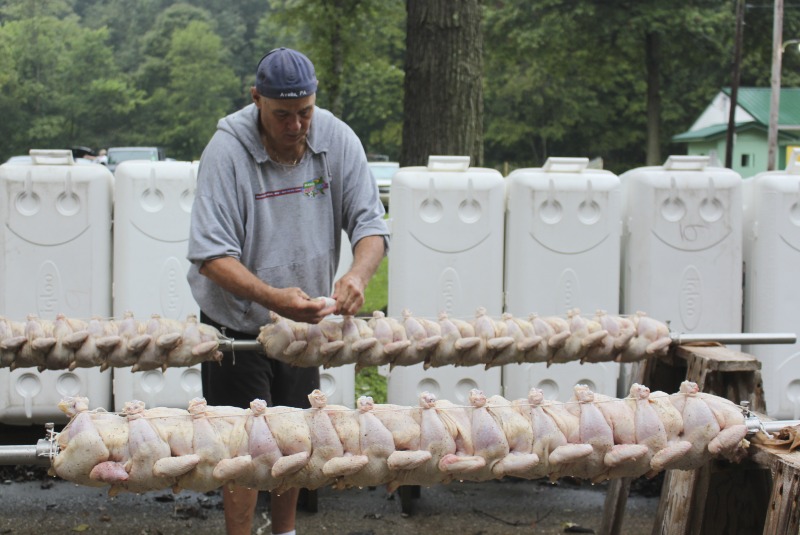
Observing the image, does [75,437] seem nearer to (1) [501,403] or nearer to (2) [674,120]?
(1) [501,403]

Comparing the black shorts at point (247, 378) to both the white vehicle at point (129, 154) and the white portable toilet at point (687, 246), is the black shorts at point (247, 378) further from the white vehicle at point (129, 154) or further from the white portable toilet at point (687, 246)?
the white vehicle at point (129, 154)

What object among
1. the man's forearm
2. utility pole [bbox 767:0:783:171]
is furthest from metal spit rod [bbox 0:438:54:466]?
utility pole [bbox 767:0:783:171]

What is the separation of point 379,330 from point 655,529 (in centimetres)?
131

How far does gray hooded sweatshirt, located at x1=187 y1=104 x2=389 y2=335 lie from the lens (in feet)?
11.3

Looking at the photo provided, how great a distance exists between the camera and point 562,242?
5316mm

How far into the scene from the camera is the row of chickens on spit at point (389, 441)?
2.35 metres

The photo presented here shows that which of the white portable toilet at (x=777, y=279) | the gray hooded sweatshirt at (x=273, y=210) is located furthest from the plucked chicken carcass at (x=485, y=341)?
the white portable toilet at (x=777, y=279)

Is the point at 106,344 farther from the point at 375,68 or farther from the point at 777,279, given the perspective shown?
the point at 375,68

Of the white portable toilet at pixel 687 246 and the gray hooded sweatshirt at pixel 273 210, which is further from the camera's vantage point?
the white portable toilet at pixel 687 246

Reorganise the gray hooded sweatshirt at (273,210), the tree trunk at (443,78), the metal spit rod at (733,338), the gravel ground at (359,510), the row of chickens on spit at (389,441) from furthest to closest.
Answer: the tree trunk at (443,78) → the gravel ground at (359,510) → the metal spit rod at (733,338) → the gray hooded sweatshirt at (273,210) → the row of chickens on spit at (389,441)

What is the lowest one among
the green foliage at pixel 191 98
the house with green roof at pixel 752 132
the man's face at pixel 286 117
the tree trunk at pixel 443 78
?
the man's face at pixel 286 117

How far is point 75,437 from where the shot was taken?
7.57 ft

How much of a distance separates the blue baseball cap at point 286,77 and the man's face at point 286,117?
0.03 meters

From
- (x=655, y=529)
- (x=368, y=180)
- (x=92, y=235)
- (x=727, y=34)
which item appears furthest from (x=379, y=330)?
(x=727, y=34)
